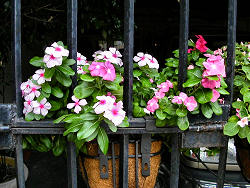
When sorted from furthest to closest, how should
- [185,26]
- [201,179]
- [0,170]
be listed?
[201,179], [0,170], [185,26]

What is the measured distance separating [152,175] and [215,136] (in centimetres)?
29

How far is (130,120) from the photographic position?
3.30 ft

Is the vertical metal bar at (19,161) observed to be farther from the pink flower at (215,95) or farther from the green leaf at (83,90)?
the pink flower at (215,95)

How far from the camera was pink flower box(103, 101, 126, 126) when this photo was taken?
0.94 meters

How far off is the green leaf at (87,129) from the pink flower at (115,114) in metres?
0.05

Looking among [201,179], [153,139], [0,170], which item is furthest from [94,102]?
[201,179]

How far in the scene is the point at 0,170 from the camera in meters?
2.25

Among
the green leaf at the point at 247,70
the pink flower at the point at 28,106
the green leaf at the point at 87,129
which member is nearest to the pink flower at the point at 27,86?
the pink flower at the point at 28,106

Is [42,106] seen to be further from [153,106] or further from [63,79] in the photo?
[153,106]

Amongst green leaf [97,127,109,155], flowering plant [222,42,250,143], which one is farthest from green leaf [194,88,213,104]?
green leaf [97,127,109,155]

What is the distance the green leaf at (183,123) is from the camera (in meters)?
0.98

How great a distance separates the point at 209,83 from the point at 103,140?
1.26 feet

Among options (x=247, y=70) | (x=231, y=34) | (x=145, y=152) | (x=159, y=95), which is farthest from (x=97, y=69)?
(x=247, y=70)

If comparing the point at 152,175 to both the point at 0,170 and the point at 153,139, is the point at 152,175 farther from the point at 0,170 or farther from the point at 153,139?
the point at 0,170
